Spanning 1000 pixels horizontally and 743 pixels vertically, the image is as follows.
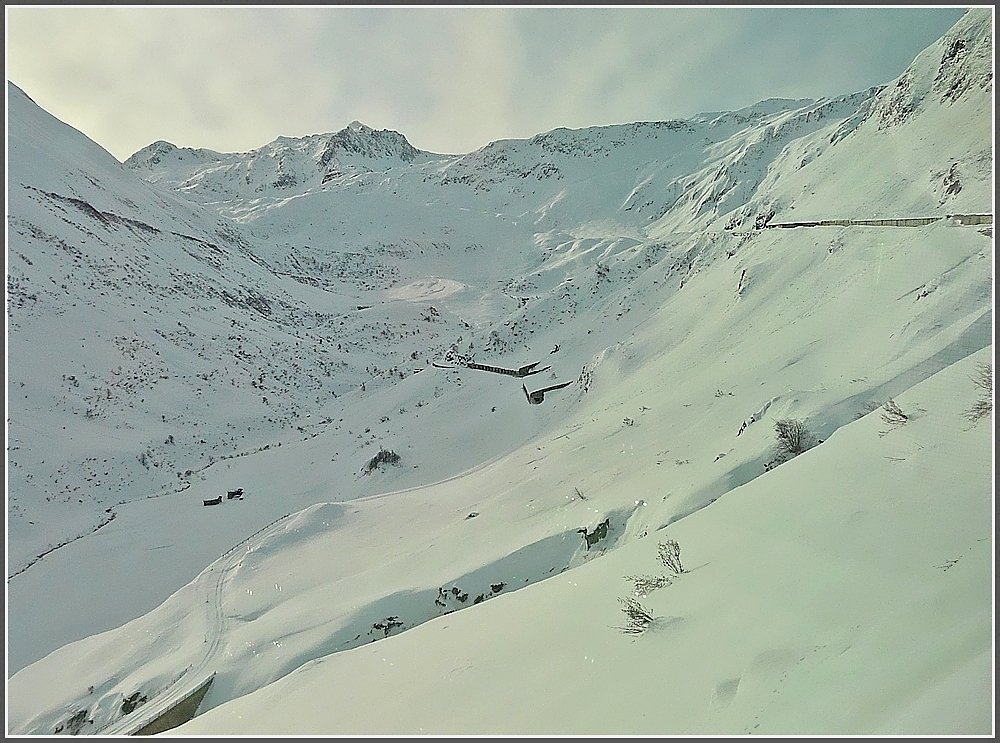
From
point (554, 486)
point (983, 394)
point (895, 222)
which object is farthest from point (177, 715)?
point (895, 222)

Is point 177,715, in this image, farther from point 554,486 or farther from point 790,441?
point 790,441

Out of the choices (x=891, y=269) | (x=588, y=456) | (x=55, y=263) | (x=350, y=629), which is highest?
(x=55, y=263)

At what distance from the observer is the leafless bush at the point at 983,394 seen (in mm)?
4324

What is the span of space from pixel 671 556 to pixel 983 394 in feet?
8.87

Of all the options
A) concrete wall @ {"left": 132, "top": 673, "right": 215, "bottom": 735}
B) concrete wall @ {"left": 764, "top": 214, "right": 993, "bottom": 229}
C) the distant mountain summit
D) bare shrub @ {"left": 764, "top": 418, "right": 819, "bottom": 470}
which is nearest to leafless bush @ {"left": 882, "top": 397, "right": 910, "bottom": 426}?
bare shrub @ {"left": 764, "top": 418, "right": 819, "bottom": 470}

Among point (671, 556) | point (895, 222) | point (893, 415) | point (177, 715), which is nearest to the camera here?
point (671, 556)

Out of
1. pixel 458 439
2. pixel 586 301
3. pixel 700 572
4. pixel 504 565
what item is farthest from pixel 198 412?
pixel 700 572

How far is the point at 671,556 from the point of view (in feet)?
15.4

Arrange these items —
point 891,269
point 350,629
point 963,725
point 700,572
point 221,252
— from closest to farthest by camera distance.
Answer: point 963,725
point 700,572
point 350,629
point 891,269
point 221,252

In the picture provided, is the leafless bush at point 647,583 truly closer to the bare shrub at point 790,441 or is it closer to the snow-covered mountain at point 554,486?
the snow-covered mountain at point 554,486

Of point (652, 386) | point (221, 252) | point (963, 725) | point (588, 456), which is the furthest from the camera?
point (221, 252)

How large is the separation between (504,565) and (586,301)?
2228 centimetres

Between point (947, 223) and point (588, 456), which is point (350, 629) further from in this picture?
point (947, 223)

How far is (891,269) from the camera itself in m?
9.41
